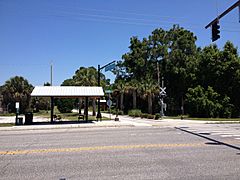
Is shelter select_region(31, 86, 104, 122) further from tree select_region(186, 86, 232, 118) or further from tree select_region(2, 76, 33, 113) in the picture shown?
tree select_region(2, 76, 33, 113)

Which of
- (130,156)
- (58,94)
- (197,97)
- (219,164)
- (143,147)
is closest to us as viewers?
(219,164)

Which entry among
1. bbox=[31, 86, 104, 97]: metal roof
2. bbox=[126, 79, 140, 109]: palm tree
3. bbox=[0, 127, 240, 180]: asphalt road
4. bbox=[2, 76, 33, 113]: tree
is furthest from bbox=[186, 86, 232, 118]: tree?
bbox=[2, 76, 33, 113]: tree

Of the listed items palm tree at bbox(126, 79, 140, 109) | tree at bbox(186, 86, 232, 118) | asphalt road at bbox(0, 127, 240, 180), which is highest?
palm tree at bbox(126, 79, 140, 109)

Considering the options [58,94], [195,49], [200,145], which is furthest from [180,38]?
[200,145]

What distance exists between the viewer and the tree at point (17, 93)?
59.1 m

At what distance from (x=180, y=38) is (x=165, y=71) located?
781 cm

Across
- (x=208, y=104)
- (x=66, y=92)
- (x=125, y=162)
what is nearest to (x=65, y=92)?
(x=66, y=92)

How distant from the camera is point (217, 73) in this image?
46.0 m

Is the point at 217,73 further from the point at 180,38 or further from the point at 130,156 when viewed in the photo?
the point at 130,156

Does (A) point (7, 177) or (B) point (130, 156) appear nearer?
(A) point (7, 177)

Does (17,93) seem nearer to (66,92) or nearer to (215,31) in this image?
(66,92)

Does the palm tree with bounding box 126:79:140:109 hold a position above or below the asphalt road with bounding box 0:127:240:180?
above

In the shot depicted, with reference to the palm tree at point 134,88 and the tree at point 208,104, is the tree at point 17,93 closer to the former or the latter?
the palm tree at point 134,88

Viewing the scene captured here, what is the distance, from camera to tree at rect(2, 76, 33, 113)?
194ft
